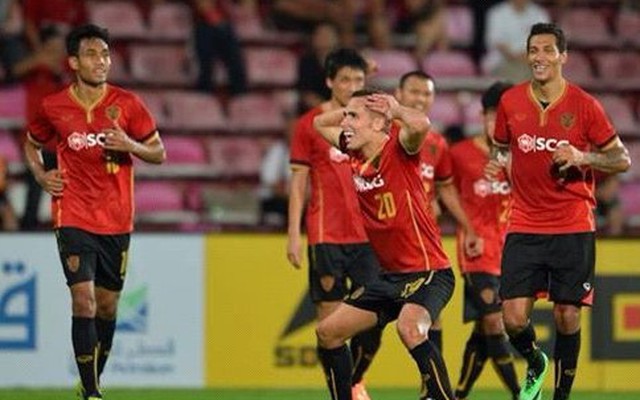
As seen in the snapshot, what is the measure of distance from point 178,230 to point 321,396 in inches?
82.5

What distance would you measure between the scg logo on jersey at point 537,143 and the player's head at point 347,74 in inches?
63.2

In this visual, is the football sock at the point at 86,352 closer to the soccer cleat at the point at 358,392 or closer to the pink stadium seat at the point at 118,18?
the soccer cleat at the point at 358,392

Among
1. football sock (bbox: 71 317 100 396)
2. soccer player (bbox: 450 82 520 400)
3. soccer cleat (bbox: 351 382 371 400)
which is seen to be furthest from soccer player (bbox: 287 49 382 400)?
football sock (bbox: 71 317 100 396)

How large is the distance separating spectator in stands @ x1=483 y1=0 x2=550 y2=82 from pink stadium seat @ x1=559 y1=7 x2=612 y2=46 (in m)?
1.47

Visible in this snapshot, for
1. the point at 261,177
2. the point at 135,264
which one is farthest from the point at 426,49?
Answer: the point at 135,264

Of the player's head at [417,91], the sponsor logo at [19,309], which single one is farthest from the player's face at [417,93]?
the sponsor logo at [19,309]

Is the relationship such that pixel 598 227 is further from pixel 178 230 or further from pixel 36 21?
pixel 36 21

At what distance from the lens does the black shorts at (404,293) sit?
10.8 meters

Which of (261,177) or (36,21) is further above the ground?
(36,21)

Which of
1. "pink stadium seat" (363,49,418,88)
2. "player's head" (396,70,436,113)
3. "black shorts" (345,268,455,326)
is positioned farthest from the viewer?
"pink stadium seat" (363,49,418,88)

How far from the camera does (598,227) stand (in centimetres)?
1738

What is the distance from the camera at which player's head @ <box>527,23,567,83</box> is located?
1157 cm

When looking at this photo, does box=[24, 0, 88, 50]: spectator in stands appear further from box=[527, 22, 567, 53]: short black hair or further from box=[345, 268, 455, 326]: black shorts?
box=[345, 268, 455, 326]: black shorts

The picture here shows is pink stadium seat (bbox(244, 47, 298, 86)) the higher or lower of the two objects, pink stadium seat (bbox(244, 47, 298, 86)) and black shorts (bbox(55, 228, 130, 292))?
the higher
